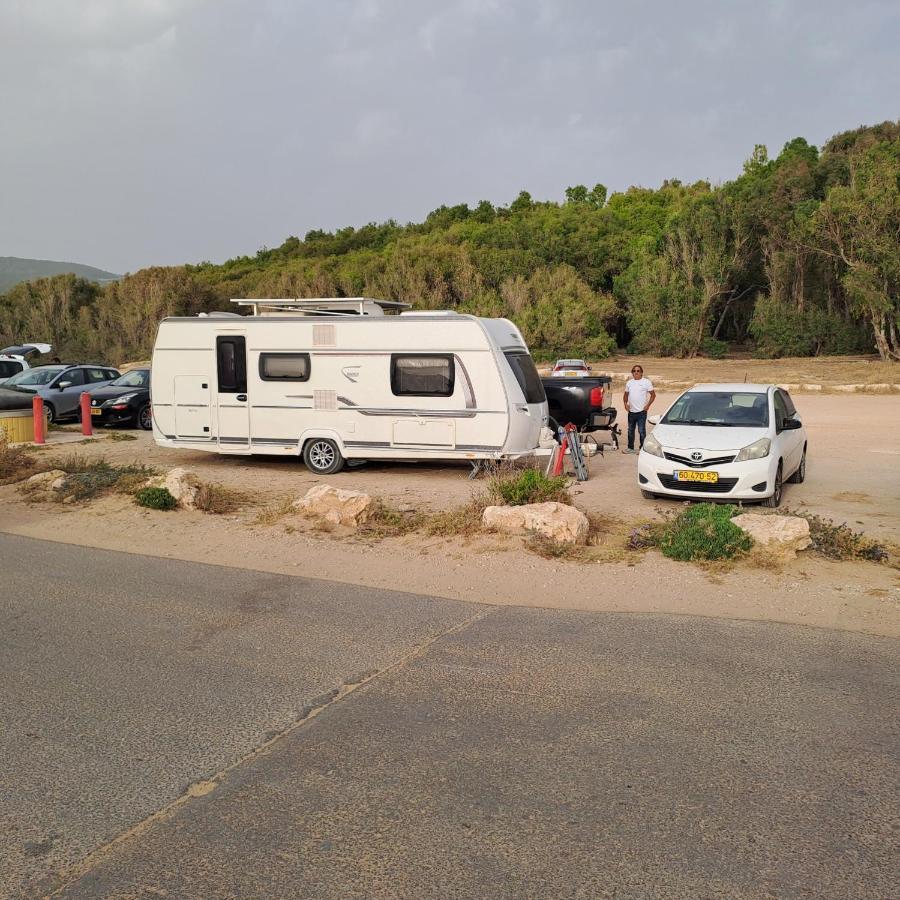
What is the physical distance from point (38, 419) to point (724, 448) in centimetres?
1445

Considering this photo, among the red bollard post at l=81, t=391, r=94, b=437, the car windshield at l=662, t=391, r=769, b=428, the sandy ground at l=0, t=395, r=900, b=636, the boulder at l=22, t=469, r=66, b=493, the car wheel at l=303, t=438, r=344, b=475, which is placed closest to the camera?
the sandy ground at l=0, t=395, r=900, b=636

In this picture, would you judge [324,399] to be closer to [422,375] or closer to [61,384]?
[422,375]

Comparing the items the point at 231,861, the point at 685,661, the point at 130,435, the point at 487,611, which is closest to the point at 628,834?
the point at 231,861

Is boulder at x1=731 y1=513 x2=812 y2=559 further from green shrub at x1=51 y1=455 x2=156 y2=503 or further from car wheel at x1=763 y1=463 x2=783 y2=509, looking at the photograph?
green shrub at x1=51 y1=455 x2=156 y2=503

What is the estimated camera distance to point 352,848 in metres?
3.51

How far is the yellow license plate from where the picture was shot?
35.2 feet

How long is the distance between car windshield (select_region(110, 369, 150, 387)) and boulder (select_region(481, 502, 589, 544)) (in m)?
16.1

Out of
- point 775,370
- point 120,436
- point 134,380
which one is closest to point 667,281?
point 775,370

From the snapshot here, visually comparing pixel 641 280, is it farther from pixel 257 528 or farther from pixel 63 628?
pixel 63 628

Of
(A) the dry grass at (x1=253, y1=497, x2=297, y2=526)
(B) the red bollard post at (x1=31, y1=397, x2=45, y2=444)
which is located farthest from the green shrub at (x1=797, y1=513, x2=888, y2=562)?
(B) the red bollard post at (x1=31, y1=397, x2=45, y2=444)

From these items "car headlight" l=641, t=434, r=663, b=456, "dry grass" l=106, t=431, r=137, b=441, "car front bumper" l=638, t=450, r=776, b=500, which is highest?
"car headlight" l=641, t=434, r=663, b=456

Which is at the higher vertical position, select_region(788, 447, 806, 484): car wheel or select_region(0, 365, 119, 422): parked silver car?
select_region(0, 365, 119, 422): parked silver car

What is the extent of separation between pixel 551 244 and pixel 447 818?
58780mm

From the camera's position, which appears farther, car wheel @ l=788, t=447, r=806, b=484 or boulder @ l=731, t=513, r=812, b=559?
car wheel @ l=788, t=447, r=806, b=484
